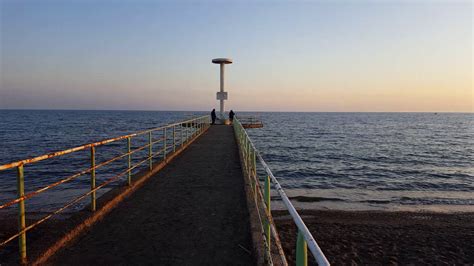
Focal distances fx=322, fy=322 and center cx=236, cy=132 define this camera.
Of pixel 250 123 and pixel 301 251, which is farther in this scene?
pixel 250 123

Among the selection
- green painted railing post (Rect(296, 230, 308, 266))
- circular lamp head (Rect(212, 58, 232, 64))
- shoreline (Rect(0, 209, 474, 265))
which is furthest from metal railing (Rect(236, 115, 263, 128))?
green painted railing post (Rect(296, 230, 308, 266))

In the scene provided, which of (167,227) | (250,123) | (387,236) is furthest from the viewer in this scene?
(250,123)

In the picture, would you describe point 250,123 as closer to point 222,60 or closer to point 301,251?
point 222,60

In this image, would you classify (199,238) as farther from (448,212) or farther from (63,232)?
(448,212)

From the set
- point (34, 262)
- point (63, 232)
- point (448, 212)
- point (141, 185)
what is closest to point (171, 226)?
point (63, 232)

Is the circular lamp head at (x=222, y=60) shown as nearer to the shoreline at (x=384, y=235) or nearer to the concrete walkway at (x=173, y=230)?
the shoreline at (x=384, y=235)

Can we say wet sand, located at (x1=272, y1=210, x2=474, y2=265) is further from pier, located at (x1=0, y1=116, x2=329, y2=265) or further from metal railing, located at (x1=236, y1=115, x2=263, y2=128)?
metal railing, located at (x1=236, y1=115, x2=263, y2=128)

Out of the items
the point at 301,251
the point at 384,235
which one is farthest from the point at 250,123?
the point at 301,251

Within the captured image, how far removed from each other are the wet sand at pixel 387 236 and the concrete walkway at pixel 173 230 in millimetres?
2203

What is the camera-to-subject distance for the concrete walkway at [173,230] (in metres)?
3.69

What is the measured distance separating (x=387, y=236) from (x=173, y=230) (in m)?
6.20

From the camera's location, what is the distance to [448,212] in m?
10.7

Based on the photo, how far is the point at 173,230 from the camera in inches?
177

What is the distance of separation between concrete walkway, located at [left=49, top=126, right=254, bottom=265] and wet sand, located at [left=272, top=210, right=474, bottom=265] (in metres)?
2.20
